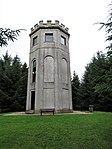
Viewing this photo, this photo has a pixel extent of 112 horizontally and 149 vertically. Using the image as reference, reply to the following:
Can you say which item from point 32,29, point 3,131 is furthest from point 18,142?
point 32,29

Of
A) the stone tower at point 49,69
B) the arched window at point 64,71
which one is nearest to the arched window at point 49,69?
the stone tower at point 49,69

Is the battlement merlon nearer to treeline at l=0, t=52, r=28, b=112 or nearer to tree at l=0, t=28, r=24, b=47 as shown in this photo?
treeline at l=0, t=52, r=28, b=112

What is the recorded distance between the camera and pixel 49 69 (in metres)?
20.8

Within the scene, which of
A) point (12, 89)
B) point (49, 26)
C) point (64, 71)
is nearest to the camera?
point (64, 71)

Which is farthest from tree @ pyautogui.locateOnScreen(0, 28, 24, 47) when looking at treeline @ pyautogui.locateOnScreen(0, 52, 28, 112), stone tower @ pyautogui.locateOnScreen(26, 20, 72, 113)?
treeline @ pyautogui.locateOnScreen(0, 52, 28, 112)

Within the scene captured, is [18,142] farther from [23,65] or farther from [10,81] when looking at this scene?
[23,65]

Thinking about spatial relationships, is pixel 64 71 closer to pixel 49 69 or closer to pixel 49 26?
pixel 49 69

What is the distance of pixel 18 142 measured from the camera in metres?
7.27

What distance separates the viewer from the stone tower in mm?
19953

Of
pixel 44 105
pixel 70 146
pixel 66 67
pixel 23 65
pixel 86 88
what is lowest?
pixel 70 146

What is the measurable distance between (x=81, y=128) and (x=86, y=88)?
22.1m

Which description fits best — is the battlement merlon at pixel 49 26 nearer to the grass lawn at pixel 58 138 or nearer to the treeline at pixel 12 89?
the treeline at pixel 12 89

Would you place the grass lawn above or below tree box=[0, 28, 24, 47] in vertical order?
below

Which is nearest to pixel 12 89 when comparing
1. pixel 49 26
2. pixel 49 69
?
pixel 49 69
